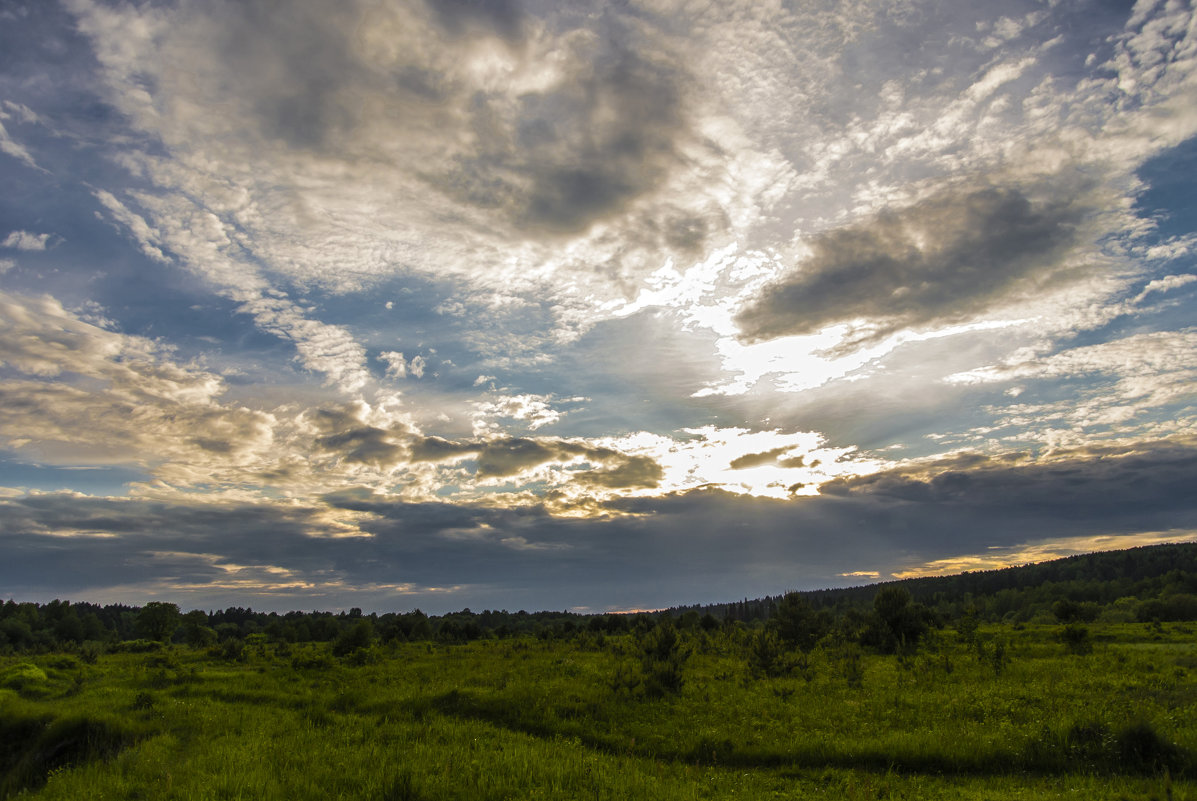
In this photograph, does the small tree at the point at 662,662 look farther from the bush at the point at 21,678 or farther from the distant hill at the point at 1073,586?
the distant hill at the point at 1073,586

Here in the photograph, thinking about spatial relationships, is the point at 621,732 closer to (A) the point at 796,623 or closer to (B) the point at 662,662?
(B) the point at 662,662

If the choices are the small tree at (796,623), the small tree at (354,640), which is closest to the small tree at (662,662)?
the small tree at (796,623)

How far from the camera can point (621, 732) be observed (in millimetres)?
21875

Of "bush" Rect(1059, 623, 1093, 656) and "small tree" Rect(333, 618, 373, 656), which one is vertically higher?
"small tree" Rect(333, 618, 373, 656)

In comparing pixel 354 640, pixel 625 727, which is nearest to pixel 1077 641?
pixel 625 727

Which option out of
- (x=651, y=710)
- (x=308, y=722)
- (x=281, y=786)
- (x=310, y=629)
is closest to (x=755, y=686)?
(x=651, y=710)

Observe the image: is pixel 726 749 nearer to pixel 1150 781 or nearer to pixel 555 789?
pixel 555 789

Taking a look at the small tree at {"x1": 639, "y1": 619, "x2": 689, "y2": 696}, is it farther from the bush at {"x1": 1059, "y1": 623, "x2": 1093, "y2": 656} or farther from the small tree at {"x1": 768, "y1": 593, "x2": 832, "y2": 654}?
the bush at {"x1": 1059, "y1": 623, "x2": 1093, "y2": 656}

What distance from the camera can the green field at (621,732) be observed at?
14602 mm

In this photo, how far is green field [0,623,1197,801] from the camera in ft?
47.9

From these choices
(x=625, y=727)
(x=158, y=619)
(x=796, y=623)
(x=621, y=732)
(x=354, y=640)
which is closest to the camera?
(x=621, y=732)

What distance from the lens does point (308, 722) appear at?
23516 millimetres

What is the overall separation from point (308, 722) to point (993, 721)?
26.3 metres

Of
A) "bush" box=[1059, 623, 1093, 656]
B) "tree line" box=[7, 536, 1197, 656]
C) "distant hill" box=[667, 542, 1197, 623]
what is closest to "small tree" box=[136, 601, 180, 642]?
"tree line" box=[7, 536, 1197, 656]
